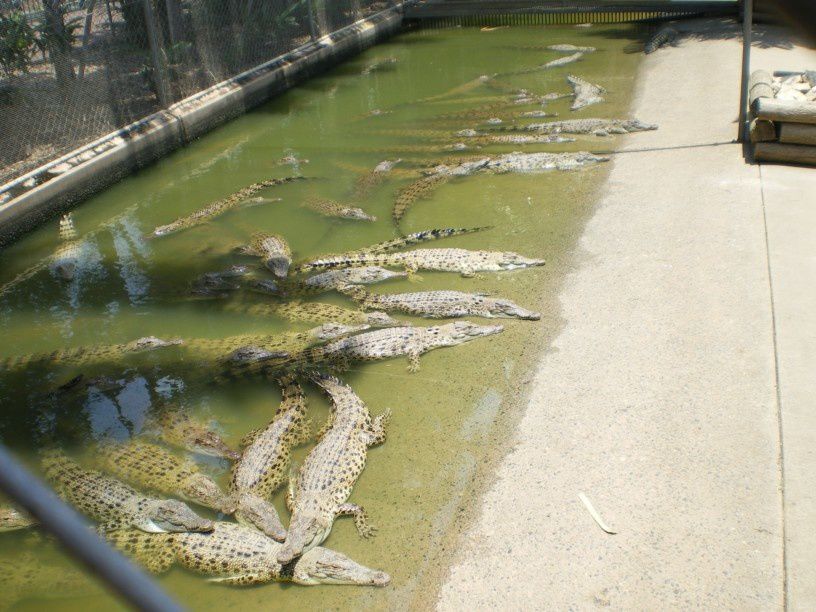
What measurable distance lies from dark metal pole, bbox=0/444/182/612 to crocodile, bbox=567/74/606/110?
9577 millimetres

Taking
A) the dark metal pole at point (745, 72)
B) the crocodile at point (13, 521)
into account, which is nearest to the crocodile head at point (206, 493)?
the crocodile at point (13, 521)

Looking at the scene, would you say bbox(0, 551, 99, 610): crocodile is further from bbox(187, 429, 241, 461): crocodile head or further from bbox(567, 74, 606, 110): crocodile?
bbox(567, 74, 606, 110): crocodile

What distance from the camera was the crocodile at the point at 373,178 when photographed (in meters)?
7.78

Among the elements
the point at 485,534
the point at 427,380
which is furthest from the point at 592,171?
the point at 485,534

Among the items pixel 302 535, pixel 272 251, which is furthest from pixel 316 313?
pixel 302 535

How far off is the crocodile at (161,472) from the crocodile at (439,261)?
7.84ft

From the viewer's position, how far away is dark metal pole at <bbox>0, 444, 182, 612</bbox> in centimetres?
75

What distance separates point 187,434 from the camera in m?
4.42

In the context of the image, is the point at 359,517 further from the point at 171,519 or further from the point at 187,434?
the point at 187,434

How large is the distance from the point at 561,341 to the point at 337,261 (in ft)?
7.34

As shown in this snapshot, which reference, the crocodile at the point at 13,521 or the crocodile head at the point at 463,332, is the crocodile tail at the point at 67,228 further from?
the crocodile head at the point at 463,332

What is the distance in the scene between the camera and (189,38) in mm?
10203

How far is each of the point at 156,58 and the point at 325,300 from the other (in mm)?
5395

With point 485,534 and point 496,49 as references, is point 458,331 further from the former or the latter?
point 496,49
